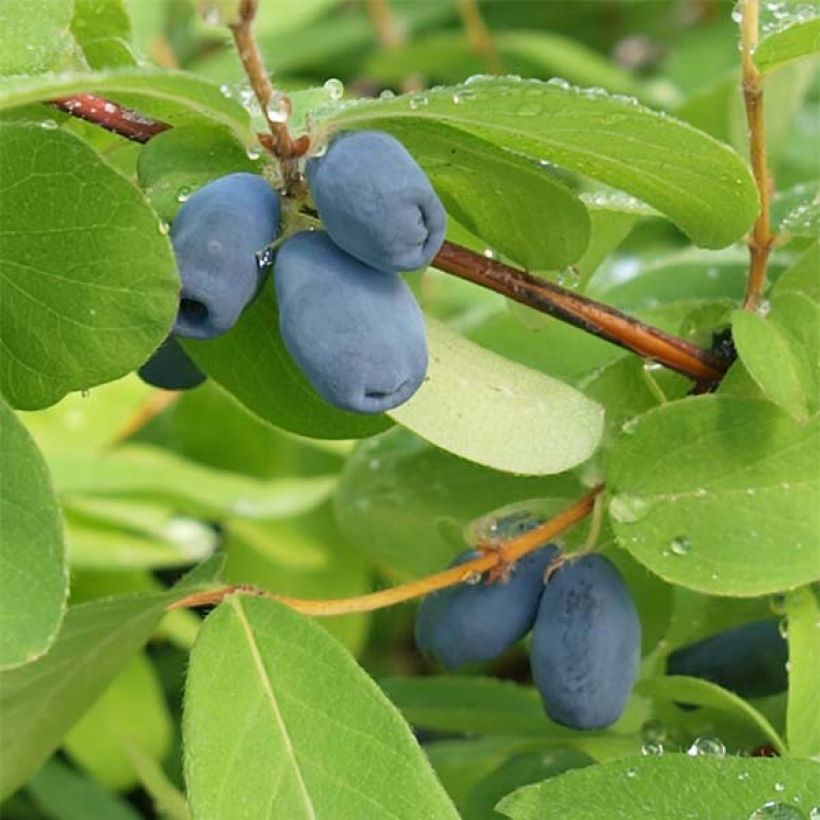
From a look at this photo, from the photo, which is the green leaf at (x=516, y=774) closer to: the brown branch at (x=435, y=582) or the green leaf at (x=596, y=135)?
the brown branch at (x=435, y=582)

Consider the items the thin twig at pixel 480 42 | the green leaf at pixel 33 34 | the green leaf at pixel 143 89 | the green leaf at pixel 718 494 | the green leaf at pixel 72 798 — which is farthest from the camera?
the thin twig at pixel 480 42

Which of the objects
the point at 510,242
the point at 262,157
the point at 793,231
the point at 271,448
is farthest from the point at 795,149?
the point at 262,157

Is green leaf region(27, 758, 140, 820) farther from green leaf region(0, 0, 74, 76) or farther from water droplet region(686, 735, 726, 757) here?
green leaf region(0, 0, 74, 76)

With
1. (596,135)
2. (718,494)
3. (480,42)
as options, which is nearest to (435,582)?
(718,494)

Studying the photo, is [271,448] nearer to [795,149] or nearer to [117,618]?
[795,149]

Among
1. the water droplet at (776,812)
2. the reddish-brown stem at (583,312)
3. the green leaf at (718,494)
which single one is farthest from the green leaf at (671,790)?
the reddish-brown stem at (583,312)

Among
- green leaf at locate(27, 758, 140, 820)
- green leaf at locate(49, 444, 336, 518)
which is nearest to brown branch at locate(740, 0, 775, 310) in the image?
green leaf at locate(49, 444, 336, 518)

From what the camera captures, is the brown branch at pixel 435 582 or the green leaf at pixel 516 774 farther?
the green leaf at pixel 516 774
